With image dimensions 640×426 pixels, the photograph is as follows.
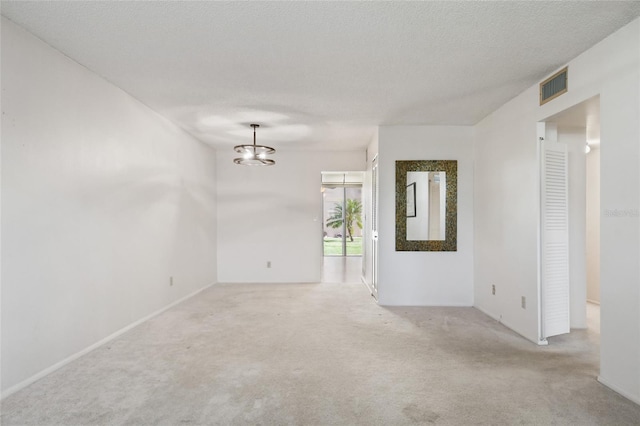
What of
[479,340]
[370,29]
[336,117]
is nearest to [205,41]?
[370,29]

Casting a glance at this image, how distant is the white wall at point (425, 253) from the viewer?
4891 millimetres

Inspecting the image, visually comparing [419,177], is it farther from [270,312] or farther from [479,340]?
[270,312]

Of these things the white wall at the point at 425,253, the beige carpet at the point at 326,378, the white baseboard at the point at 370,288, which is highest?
the white wall at the point at 425,253

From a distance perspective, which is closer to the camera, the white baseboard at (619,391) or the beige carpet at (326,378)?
the beige carpet at (326,378)

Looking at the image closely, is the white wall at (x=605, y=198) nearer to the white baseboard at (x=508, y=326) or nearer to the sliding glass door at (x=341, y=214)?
the white baseboard at (x=508, y=326)

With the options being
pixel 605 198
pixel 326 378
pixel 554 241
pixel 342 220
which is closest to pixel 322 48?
pixel 605 198

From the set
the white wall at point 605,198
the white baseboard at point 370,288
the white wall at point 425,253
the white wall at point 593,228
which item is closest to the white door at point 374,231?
the white baseboard at point 370,288

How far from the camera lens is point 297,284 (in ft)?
21.0

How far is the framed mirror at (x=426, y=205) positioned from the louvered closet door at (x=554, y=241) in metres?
1.47

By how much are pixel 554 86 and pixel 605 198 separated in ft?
3.83

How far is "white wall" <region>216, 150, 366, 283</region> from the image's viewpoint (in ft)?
21.7

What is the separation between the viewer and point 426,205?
193 inches

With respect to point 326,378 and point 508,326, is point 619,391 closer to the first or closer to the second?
point 508,326

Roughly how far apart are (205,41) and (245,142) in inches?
132
